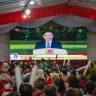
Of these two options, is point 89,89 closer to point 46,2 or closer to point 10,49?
point 46,2

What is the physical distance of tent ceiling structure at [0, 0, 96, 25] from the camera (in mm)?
16434

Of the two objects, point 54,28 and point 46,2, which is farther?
point 54,28

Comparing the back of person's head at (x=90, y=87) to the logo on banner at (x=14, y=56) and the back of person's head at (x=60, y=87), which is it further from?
the logo on banner at (x=14, y=56)

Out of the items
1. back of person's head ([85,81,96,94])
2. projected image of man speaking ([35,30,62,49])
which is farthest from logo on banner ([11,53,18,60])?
back of person's head ([85,81,96,94])

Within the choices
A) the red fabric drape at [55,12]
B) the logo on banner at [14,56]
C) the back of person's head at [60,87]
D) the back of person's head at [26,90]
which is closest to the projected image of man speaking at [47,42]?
the logo on banner at [14,56]

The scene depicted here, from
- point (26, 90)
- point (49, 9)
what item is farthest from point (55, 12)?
point (26, 90)

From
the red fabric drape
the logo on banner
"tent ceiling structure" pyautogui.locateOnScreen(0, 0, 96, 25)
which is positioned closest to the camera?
"tent ceiling structure" pyautogui.locateOnScreen(0, 0, 96, 25)

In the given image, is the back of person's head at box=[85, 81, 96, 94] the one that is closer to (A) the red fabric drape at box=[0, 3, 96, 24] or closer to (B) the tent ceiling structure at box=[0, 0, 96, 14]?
(B) the tent ceiling structure at box=[0, 0, 96, 14]

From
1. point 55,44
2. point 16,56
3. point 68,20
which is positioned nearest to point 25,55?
point 16,56

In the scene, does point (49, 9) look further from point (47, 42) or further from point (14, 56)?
point (14, 56)

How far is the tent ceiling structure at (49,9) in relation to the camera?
53.9 ft

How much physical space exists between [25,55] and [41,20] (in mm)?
2212

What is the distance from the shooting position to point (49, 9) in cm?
1778

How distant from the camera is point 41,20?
18.5 meters
